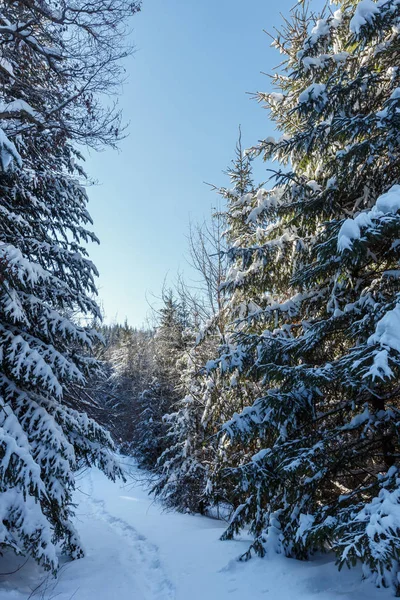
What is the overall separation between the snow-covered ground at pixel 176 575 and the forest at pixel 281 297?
0.25 metres

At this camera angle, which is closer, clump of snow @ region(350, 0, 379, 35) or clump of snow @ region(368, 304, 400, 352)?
clump of snow @ region(368, 304, 400, 352)

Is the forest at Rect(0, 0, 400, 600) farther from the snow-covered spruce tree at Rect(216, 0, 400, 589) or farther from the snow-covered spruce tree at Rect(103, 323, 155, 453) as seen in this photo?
the snow-covered spruce tree at Rect(103, 323, 155, 453)

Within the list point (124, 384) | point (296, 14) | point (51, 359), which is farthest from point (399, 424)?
point (124, 384)

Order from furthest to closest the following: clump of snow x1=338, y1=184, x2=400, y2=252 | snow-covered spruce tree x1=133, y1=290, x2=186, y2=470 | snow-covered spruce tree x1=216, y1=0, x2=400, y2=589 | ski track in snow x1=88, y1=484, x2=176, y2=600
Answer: snow-covered spruce tree x1=133, y1=290, x2=186, y2=470 < ski track in snow x1=88, y1=484, x2=176, y2=600 < snow-covered spruce tree x1=216, y1=0, x2=400, y2=589 < clump of snow x1=338, y1=184, x2=400, y2=252

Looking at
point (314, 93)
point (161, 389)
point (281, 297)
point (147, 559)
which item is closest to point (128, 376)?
point (161, 389)

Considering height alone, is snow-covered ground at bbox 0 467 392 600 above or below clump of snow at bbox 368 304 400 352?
below

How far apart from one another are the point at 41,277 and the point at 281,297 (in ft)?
14.8

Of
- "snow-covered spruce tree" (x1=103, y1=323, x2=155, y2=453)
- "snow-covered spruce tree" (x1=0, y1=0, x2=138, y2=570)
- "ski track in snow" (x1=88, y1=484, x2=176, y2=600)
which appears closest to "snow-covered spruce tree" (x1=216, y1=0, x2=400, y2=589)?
"ski track in snow" (x1=88, y1=484, x2=176, y2=600)

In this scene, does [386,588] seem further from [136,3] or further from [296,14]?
[296,14]

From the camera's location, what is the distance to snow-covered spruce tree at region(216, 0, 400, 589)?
3662mm

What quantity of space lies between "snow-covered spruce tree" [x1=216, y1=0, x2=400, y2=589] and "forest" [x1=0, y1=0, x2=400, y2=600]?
3cm

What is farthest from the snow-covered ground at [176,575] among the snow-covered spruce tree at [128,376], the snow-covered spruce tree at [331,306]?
the snow-covered spruce tree at [128,376]

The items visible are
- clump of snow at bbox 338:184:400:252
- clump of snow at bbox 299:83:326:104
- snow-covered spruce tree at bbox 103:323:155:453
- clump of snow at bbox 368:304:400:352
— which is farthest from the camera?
snow-covered spruce tree at bbox 103:323:155:453

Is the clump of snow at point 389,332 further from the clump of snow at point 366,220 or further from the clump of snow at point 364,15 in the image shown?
the clump of snow at point 364,15
